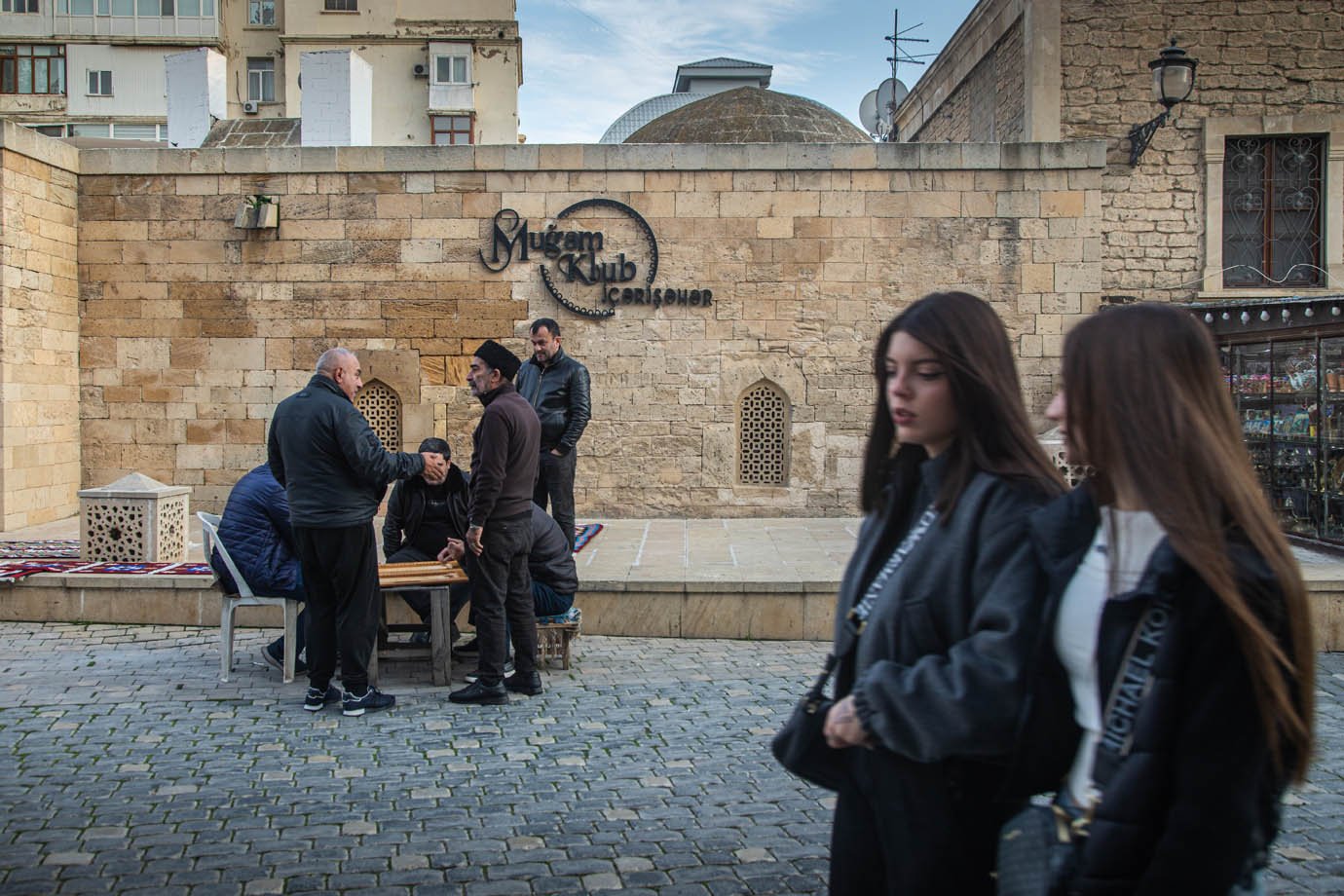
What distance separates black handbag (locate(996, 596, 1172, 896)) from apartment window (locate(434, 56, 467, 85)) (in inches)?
1635

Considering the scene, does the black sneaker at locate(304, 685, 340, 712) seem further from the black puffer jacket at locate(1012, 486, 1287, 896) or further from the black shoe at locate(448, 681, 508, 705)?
the black puffer jacket at locate(1012, 486, 1287, 896)

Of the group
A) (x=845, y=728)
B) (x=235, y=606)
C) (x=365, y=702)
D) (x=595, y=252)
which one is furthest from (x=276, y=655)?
(x=595, y=252)

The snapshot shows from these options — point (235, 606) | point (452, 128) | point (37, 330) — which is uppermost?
→ point (452, 128)

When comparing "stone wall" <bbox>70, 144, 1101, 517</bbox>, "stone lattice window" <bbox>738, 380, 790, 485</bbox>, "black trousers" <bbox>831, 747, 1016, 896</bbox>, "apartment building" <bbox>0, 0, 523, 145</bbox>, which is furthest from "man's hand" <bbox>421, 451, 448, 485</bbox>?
"apartment building" <bbox>0, 0, 523, 145</bbox>

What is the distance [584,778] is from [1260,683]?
143 inches

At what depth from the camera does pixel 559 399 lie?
853cm

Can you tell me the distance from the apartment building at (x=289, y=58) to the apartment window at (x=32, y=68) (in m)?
0.03

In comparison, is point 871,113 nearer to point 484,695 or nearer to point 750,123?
point 750,123

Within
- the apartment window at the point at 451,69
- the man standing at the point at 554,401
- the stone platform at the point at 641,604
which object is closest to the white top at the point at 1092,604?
the stone platform at the point at 641,604

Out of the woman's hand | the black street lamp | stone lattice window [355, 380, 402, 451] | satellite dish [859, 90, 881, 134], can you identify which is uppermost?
satellite dish [859, 90, 881, 134]

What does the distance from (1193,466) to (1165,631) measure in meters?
0.26

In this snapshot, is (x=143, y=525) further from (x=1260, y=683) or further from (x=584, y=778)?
(x=1260, y=683)

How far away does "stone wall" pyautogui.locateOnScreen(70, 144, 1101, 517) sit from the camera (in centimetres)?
1298

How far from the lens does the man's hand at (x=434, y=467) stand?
22.0 feet
